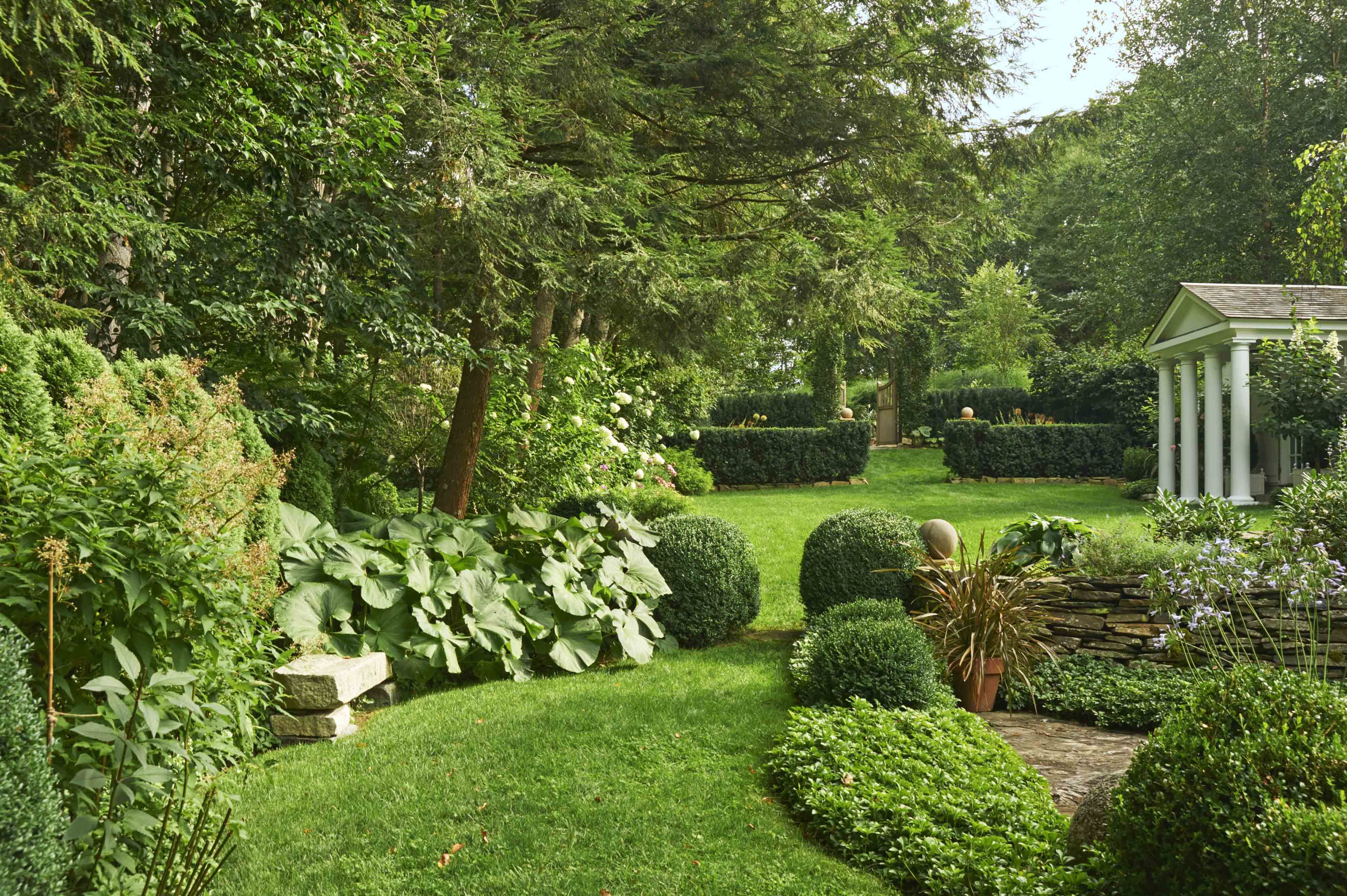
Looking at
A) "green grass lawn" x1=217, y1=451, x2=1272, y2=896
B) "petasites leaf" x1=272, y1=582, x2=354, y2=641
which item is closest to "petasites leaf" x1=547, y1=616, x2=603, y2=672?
"green grass lawn" x1=217, y1=451, x2=1272, y2=896

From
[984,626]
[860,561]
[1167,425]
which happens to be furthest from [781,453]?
[984,626]

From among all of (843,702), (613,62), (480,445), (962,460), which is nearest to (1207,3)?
(962,460)

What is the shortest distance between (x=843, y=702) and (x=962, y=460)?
12589mm

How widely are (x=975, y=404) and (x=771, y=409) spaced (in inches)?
187

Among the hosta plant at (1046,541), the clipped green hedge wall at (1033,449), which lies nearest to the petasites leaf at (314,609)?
the hosta plant at (1046,541)

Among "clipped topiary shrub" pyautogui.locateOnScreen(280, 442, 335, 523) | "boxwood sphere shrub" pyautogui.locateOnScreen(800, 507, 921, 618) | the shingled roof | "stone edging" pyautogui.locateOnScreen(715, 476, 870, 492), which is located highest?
the shingled roof

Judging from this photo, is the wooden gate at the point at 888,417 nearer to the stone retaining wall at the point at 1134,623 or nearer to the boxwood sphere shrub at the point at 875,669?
the stone retaining wall at the point at 1134,623

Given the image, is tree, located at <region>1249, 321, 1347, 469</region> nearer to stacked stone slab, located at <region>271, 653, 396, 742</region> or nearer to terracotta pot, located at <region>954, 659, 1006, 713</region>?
terracotta pot, located at <region>954, 659, 1006, 713</region>

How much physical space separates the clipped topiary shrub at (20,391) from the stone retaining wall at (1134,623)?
541 centimetres

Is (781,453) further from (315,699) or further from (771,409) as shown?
(315,699)

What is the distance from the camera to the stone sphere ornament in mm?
6297

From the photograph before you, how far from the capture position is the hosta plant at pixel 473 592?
A: 16.1 ft

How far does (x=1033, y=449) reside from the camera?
16.6 m

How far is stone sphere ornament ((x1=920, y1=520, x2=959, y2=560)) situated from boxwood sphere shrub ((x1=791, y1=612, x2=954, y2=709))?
1.39 meters
